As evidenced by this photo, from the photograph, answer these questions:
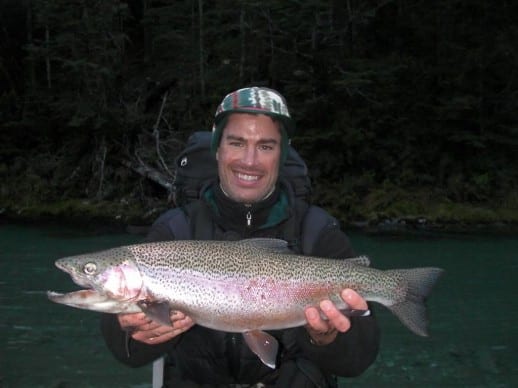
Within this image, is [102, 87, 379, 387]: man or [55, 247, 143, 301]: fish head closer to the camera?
[55, 247, 143, 301]: fish head

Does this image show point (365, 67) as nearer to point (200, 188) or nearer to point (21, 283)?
point (21, 283)

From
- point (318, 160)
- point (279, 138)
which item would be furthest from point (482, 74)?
point (279, 138)

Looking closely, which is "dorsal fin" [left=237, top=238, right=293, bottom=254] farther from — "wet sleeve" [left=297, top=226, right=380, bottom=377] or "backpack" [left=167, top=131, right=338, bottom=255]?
"wet sleeve" [left=297, top=226, right=380, bottom=377]

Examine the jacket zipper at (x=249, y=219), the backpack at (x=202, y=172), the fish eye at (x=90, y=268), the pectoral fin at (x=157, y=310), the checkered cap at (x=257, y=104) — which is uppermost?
the checkered cap at (x=257, y=104)

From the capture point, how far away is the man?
312 cm

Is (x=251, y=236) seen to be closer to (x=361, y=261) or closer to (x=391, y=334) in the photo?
(x=361, y=261)

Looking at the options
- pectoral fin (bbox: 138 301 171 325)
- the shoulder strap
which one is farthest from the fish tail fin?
pectoral fin (bbox: 138 301 171 325)

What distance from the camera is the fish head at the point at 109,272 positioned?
289 cm

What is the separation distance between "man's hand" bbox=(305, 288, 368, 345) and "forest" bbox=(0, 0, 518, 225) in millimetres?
15513

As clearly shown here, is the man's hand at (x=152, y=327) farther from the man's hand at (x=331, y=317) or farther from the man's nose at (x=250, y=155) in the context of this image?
the man's nose at (x=250, y=155)

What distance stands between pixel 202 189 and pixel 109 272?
2.83ft

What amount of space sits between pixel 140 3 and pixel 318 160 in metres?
17.6

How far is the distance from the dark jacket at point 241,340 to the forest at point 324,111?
591 inches

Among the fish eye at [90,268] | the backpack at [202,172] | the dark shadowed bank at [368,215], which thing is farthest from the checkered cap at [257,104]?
the dark shadowed bank at [368,215]
